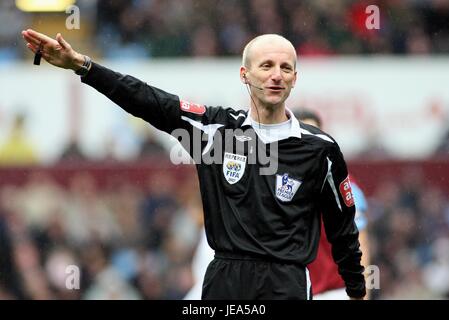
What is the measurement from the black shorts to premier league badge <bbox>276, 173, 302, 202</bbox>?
332 mm

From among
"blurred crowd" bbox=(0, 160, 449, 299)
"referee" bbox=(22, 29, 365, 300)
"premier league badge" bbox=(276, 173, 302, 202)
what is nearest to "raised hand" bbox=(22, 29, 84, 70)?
"referee" bbox=(22, 29, 365, 300)

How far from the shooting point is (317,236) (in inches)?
236

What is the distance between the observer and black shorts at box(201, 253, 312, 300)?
5797 mm

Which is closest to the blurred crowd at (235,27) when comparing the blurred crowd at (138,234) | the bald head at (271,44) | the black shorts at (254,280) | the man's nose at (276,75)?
the blurred crowd at (138,234)

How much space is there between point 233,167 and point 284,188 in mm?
283

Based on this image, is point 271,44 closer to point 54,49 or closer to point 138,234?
point 54,49

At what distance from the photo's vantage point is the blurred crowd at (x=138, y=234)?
1341 cm

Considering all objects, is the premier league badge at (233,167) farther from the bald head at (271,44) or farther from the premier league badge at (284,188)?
the bald head at (271,44)

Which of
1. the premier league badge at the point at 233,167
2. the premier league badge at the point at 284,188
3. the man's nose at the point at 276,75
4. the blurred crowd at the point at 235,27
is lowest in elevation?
the premier league badge at the point at 284,188

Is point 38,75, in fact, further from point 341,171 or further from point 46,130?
point 341,171

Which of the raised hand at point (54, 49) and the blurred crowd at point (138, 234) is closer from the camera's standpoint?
the raised hand at point (54, 49)

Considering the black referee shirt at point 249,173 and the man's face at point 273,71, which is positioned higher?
the man's face at point 273,71

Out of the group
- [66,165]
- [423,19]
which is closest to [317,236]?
[66,165]
